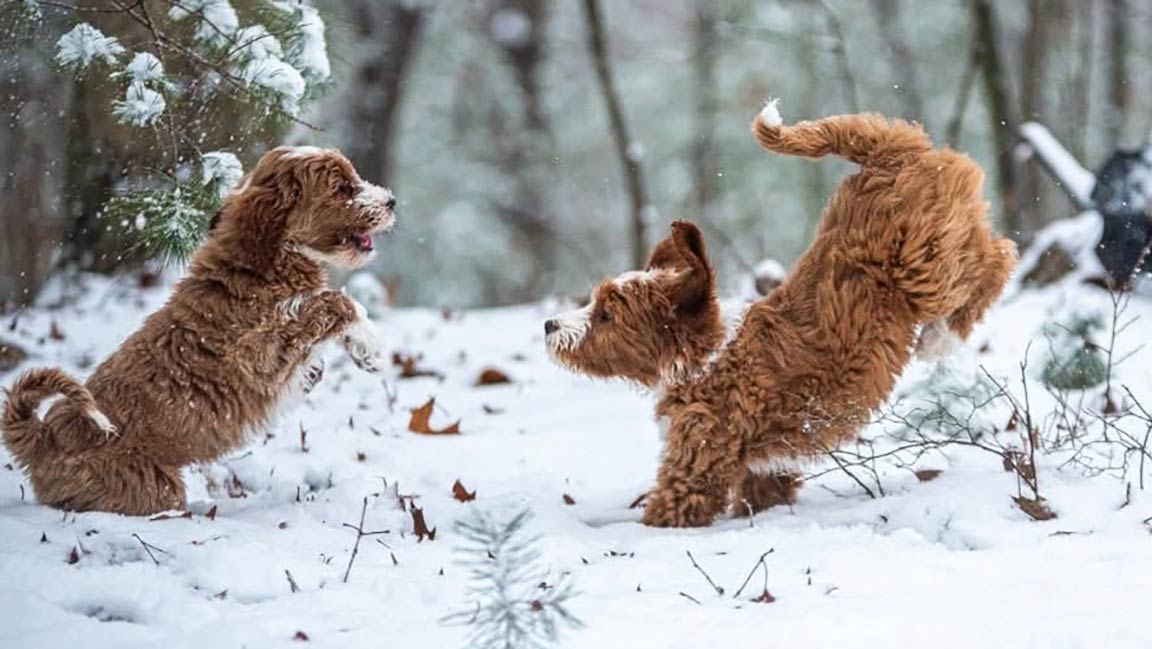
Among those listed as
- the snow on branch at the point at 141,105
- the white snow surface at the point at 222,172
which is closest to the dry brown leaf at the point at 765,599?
the white snow surface at the point at 222,172

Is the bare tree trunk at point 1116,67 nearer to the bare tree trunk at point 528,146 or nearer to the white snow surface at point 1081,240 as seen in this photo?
the bare tree trunk at point 528,146

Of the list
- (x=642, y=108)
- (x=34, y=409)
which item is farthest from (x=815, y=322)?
(x=642, y=108)

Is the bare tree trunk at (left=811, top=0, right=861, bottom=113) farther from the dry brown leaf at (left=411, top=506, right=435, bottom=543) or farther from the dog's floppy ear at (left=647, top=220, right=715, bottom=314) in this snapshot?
the dry brown leaf at (left=411, top=506, right=435, bottom=543)

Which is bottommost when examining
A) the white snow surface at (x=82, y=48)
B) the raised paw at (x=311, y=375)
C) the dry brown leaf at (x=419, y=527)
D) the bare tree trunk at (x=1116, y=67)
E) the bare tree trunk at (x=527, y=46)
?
the dry brown leaf at (x=419, y=527)

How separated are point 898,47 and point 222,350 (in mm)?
17991

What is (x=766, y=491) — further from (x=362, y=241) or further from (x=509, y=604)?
(x=509, y=604)

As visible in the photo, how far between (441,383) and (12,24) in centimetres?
349

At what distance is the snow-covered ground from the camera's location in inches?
157

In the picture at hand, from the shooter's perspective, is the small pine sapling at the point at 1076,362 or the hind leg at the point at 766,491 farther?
the small pine sapling at the point at 1076,362

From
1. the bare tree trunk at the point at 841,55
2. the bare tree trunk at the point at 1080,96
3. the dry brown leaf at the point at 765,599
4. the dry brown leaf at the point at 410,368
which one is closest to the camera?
the dry brown leaf at the point at 765,599

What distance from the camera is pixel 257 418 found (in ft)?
18.8

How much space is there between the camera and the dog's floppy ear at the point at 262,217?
224 inches

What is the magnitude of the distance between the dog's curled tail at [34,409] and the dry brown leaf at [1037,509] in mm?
3718

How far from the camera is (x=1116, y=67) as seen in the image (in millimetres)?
20609
